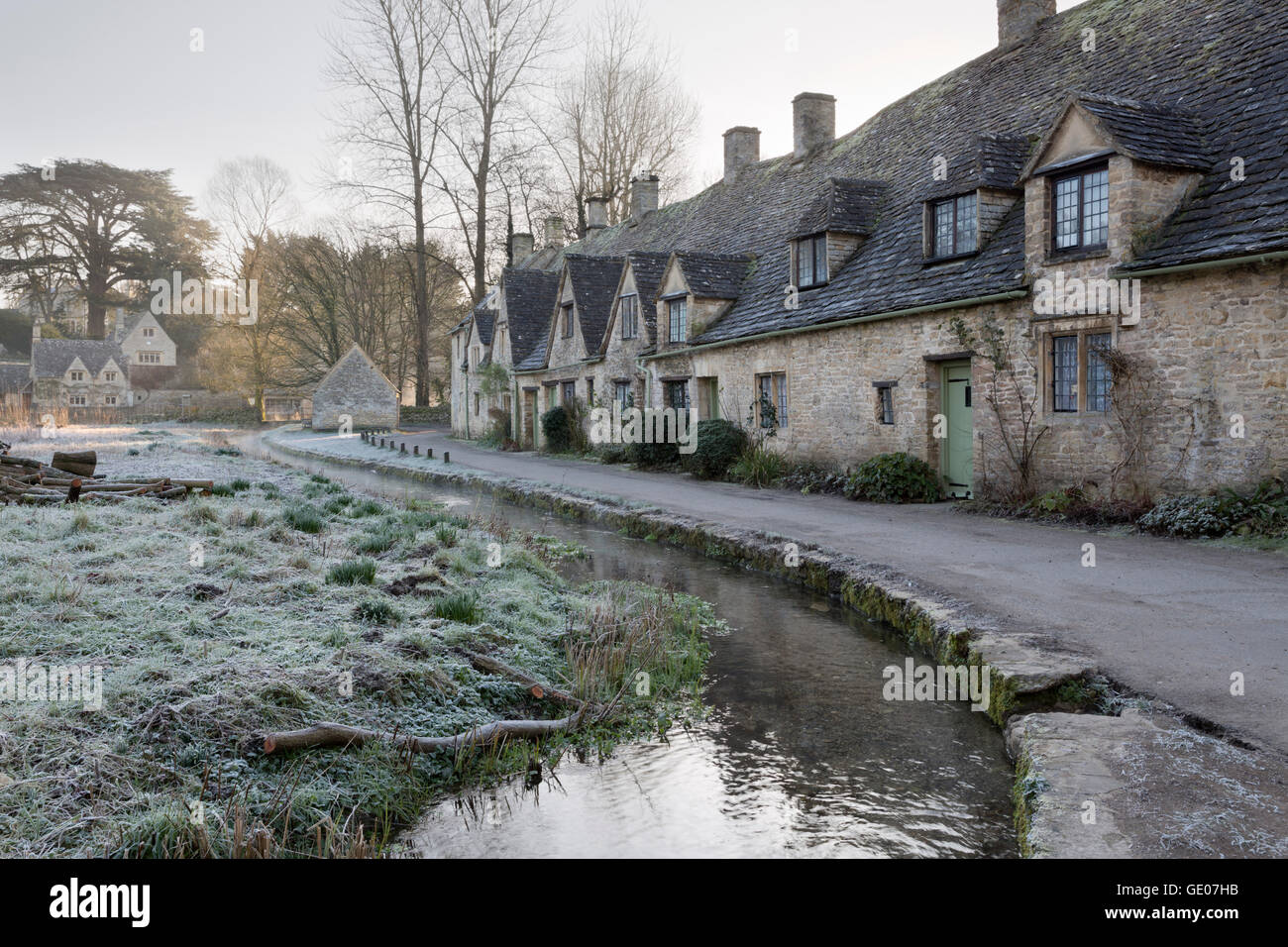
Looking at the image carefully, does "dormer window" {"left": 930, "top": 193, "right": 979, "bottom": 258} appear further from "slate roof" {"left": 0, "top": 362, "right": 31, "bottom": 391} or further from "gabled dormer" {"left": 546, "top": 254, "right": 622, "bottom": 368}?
"slate roof" {"left": 0, "top": 362, "right": 31, "bottom": 391}

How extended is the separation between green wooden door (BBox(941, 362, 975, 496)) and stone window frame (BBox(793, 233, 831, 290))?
4.68 metres

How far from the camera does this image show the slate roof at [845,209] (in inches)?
754

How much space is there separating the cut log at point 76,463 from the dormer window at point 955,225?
1486cm

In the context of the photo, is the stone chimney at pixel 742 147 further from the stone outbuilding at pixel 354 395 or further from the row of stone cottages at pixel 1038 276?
the stone outbuilding at pixel 354 395

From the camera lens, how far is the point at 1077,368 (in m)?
13.0

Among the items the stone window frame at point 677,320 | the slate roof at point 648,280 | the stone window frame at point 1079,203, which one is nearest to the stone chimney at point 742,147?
the slate roof at point 648,280

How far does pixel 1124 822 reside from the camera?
3.78 meters

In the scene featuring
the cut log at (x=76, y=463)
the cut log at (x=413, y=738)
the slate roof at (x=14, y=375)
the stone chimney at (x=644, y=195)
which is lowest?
the cut log at (x=413, y=738)

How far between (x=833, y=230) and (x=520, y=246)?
31.9 m

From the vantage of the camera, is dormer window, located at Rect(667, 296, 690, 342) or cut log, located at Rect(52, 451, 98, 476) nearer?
cut log, located at Rect(52, 451, 98, 476)

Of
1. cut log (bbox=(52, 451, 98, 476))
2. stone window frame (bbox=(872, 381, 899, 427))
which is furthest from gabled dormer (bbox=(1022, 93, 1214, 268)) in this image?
cut log (bbox=(52, 451, 98, 476))

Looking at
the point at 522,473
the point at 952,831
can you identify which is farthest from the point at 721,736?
the point at 522,473

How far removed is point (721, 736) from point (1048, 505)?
882 centimetres

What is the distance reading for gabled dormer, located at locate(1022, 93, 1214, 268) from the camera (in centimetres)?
1223
